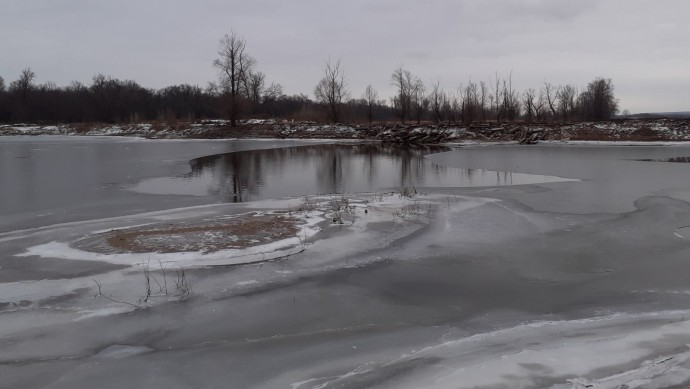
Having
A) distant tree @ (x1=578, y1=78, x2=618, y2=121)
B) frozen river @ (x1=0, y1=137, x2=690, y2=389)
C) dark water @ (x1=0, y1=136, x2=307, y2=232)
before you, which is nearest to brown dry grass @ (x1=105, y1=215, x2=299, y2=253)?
frozen river @ (x1=0, y1=137, x2=690, y2=389)

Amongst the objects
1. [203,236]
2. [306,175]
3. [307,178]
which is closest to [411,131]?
[306,175]

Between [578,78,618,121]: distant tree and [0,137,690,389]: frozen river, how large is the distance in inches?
Result: 2303

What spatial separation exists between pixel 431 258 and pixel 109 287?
15.3ft

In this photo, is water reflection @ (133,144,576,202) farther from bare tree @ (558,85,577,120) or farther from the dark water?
bare tree @ (558,85,577,120)

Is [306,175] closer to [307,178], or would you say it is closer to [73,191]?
[307,178]

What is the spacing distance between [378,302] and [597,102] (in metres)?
73.5

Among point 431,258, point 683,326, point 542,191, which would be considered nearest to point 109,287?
point 431,258

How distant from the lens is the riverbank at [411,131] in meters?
44.0

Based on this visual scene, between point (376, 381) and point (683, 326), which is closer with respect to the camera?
point (376, 381)

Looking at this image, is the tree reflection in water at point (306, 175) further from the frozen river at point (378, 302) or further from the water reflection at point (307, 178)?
the frozen river at point (378, 302)

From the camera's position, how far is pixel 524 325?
5.62 metres

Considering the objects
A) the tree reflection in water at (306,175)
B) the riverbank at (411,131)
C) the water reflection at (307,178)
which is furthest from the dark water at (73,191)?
the riverbank at (411,131)

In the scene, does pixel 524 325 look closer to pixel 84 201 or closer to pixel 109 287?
pixel 109 287

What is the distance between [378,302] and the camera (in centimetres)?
639
